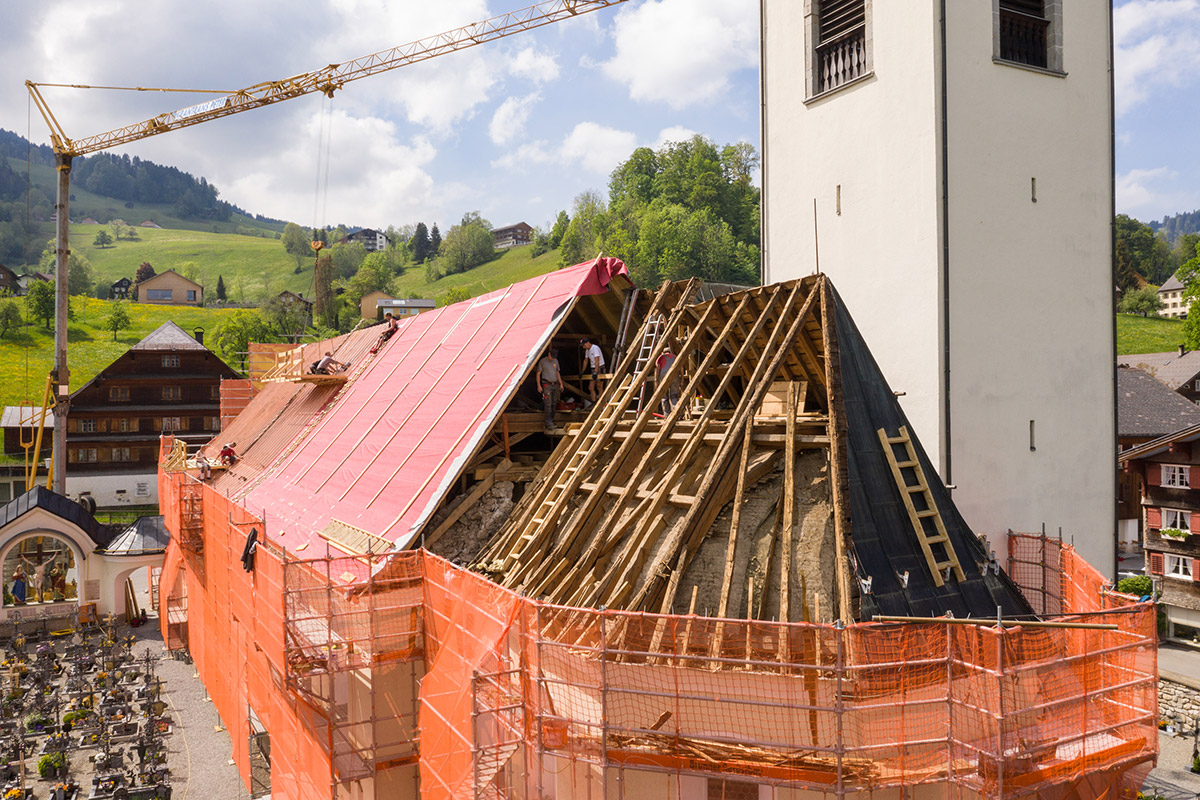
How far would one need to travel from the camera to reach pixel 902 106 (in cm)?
1783

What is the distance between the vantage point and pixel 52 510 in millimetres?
32250

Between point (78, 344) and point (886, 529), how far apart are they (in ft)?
318

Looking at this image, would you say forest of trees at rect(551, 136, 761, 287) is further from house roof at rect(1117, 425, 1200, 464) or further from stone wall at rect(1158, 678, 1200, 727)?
stone wall at rect(1158, 678, 1200, 727)

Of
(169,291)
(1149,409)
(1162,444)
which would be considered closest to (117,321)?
(169,291)

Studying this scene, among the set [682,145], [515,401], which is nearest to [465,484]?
[515,401]

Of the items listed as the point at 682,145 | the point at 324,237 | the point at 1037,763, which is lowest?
the point at 1037,763

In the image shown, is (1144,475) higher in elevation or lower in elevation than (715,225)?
lower

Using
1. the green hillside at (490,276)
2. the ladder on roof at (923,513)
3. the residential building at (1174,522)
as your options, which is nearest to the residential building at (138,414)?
the residential building at (1174,522)

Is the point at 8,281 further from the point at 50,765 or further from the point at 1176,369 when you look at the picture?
the point at 1176,369

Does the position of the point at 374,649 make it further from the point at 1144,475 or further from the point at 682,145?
the point at 682,145

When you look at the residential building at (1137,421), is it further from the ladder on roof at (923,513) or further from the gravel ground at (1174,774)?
the ladder on roof at (923,513)

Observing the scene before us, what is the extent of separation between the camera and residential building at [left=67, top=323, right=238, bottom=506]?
52906 millimetres

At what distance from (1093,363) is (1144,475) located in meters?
16.4

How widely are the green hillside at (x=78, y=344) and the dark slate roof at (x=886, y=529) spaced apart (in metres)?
69.6
